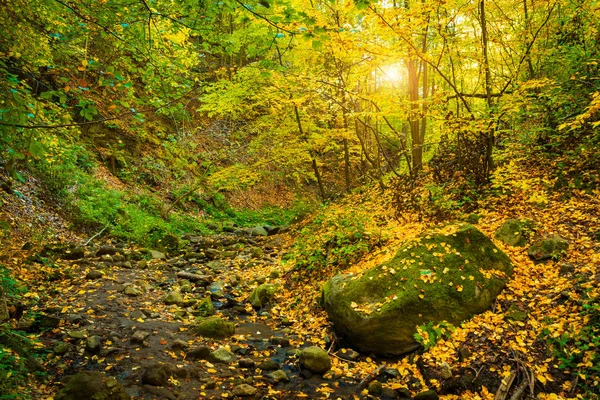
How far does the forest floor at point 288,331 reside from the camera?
4277 millimetres

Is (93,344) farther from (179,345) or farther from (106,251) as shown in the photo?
(106,251)

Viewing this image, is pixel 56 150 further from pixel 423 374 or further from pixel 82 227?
pixel 423 374

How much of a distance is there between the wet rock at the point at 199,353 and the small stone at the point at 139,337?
2.33 ft

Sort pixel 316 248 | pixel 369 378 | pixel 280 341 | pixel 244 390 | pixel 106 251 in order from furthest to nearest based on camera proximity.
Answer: pixel 106 251 < pixel 316 248 < pixel 280 341 < pixel 369 378 < pixel 244 390

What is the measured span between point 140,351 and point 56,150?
4.68 m

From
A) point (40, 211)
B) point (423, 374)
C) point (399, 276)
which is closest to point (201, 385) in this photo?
point (423, 374)

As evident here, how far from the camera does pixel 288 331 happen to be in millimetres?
6363

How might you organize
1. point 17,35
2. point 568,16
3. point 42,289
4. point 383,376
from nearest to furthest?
point 383,376
point 17,35
point 42,289
point 568,16

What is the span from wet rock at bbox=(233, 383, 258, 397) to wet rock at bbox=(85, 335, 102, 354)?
1.91 m

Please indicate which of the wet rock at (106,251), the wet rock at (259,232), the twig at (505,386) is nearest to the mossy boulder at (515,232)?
the twig at (505,386)

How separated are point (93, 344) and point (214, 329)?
6.04 ft

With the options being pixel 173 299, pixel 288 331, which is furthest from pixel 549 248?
pixel 173 299

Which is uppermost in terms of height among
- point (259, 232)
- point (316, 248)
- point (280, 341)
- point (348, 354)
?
point (316, 248)

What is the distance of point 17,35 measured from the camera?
5.49 meters
